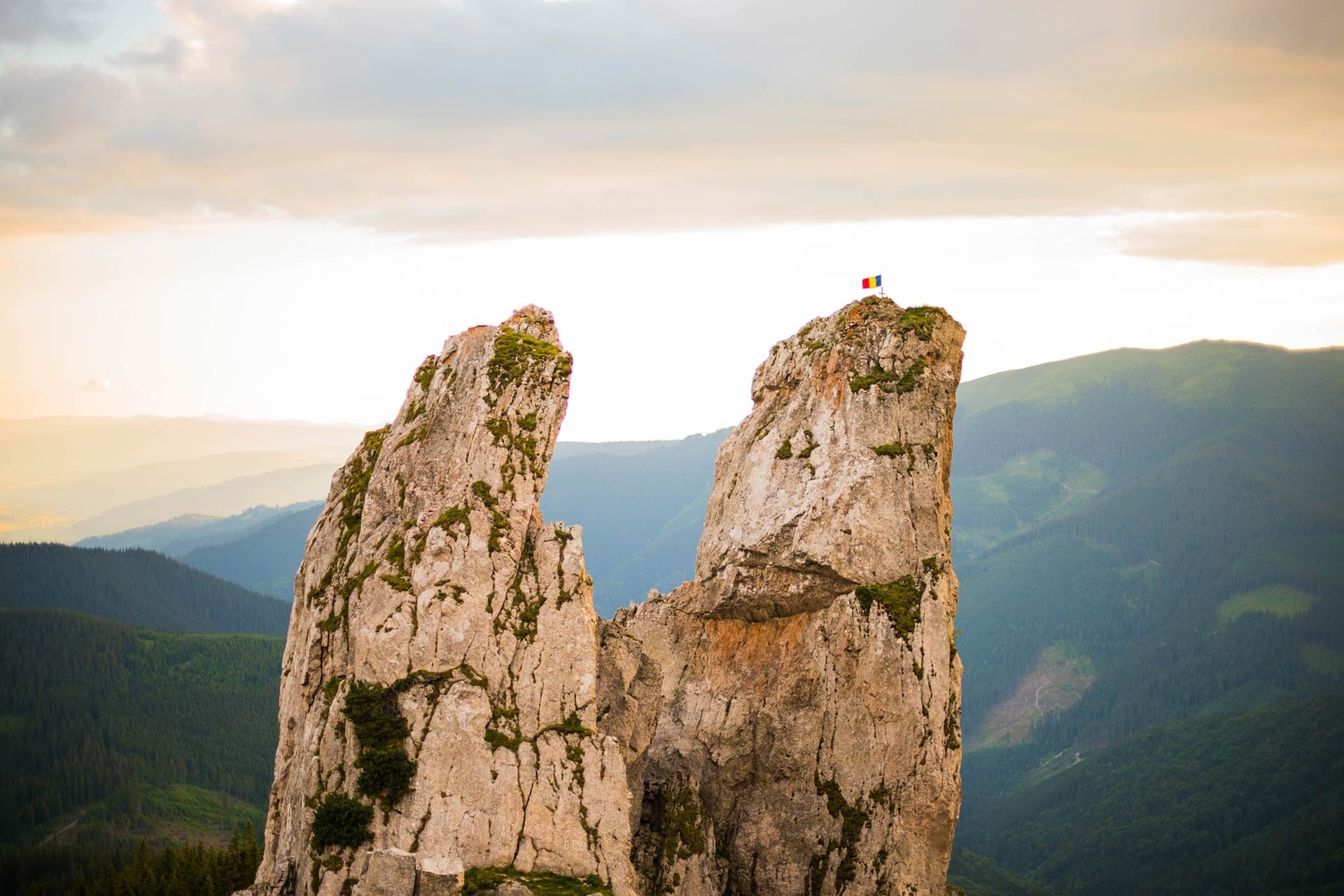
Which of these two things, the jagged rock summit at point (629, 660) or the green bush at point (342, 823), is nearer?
the green bush at point (342, 823)

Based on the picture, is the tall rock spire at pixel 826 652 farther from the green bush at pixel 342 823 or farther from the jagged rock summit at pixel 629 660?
the green bush at pixel 342 823

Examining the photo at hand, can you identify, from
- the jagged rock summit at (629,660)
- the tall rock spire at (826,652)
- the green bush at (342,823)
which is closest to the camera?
the green bush at (342,823)

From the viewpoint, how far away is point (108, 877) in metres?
159

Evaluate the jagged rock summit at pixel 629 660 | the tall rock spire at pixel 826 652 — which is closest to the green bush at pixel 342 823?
the jagged rock summit at pixel 629 660

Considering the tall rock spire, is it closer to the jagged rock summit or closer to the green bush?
the jagged rock summit

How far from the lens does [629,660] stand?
72500 mm

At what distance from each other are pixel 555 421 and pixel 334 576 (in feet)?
46.0

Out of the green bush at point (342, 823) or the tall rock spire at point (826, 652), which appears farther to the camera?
the tall rock spire at point (826, 652)

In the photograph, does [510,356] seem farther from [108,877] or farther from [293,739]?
[108,877]

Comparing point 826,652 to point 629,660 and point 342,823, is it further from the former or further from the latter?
point 342,823

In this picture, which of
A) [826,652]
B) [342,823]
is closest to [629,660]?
[826,652]

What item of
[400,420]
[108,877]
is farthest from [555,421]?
[108,877]

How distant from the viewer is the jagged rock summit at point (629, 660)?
5900 centimetres

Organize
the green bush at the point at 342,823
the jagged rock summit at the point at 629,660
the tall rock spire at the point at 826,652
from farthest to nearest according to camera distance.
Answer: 1. the tall rock spire at the point at 826,652
2. the jagged rock summit at the point at 629,660
3. the green bush at the point at 342,823
